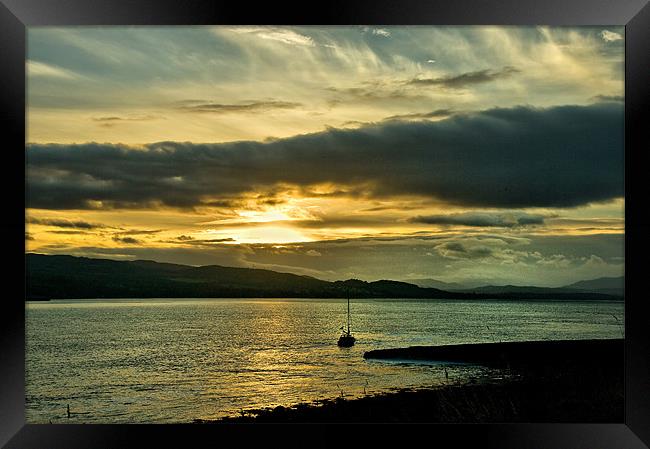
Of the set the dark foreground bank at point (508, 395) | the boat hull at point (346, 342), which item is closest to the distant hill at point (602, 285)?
the dark foreground bank at point (508, 395)

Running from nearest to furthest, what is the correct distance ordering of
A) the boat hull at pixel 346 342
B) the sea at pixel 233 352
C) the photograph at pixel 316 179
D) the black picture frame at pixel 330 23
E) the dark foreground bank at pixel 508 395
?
1. the black picture frame at pixel 330 23
2. the dark foreground bank at pixel 508 395
3. the sea at pixel 233 352
4. the boat hull at pixel 346 342
5. the photograph at pixel 316 179

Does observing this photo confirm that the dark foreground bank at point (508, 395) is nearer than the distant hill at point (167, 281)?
Yes

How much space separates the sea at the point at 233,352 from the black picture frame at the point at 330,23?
29.9 feet

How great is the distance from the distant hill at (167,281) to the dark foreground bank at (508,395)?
17.4 metres

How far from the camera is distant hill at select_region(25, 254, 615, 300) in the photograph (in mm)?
42656

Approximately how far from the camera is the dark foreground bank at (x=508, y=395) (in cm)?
1128

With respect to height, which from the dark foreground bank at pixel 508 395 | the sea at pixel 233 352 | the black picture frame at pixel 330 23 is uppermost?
the black picture frame at pixel 330 23

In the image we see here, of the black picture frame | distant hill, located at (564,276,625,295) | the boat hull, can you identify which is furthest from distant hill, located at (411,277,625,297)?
the black picture frame

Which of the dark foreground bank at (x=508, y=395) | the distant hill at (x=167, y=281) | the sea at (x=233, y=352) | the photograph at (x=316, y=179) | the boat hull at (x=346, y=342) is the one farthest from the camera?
the distant hill at (x=167, y=281)

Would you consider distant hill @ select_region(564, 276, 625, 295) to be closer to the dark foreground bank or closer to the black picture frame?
the dark foreground bank

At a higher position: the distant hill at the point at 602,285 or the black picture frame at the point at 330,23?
the black picture frame at the point at 330,23

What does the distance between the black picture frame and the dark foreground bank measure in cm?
404

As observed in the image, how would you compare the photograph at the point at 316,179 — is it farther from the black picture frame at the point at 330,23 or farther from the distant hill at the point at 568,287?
the black picture frame at the point at 330,23

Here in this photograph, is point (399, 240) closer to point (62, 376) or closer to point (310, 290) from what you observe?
point (310, 290)
